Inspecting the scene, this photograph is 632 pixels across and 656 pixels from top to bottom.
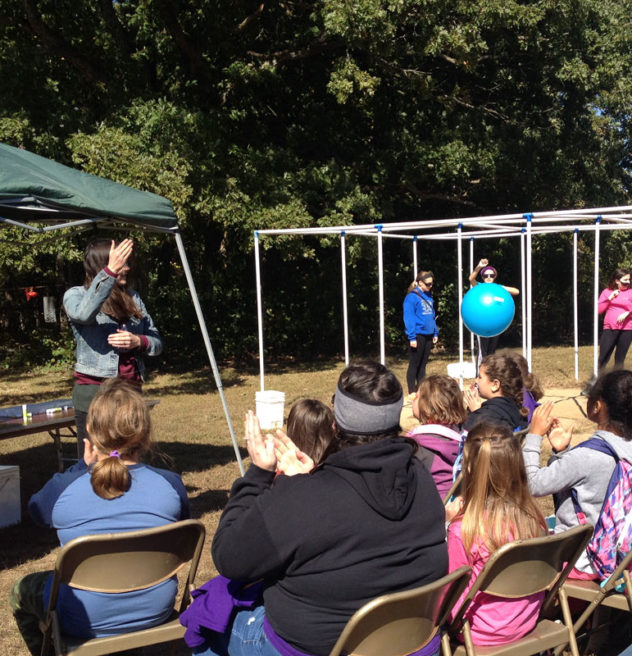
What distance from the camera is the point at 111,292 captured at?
4309 millimetres

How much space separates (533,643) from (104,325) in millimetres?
2878

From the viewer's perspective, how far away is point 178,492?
9.46 feet

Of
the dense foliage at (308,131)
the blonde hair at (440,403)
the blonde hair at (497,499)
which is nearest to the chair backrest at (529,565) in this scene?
the blonde hair at (497,499)

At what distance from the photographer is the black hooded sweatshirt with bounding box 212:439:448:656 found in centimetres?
194

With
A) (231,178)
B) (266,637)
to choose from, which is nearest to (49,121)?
(231,178)

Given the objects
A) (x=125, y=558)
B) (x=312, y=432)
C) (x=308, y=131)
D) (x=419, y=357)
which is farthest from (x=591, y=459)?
(x=308, y=131)

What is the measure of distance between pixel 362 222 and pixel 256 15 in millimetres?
4280

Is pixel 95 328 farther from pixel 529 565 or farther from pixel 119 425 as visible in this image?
pixel 529 565

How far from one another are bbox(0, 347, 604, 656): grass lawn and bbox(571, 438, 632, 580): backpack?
1.84m

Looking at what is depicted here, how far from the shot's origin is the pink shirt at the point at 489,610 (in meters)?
2.52

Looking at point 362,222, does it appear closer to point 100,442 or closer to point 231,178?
point 231,178

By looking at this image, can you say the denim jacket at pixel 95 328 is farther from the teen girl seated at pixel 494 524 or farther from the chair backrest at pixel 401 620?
the chair backrest at pixel 401 620

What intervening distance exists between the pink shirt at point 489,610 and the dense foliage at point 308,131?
28.6 feet

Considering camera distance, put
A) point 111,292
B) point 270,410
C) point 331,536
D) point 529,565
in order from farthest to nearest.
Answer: point 270,410, point 111,292, point 529,565, point 331,536
